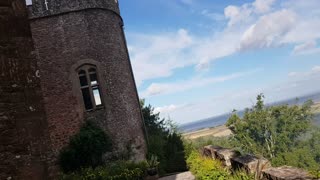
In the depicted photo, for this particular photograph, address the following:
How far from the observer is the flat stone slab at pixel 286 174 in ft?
16.6

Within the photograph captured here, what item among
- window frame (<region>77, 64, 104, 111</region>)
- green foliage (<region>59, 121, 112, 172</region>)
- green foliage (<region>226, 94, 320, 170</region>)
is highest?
window frame (<region>77, 64, 104, 111</region>)

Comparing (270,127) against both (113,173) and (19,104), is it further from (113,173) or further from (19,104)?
(19,104)

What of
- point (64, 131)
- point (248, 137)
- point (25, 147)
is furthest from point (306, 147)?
point (25, 147)

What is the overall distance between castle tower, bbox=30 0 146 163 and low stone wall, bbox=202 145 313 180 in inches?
198

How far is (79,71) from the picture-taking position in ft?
49.7

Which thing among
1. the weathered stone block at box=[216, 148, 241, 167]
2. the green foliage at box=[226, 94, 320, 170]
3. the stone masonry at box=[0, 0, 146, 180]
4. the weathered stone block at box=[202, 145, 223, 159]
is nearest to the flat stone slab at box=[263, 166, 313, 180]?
the weathered stone block at box=[216, 148, 241, 167]

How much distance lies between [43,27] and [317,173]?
1313cm

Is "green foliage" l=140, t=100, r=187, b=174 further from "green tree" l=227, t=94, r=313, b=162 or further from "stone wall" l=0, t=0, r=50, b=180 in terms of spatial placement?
"green tree" l=227, t=94, r=313, b=162

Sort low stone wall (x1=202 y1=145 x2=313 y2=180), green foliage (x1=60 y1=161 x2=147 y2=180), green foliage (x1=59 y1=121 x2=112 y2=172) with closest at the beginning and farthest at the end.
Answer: low stone wall (x1=202 y1=145 x2=313 y2=180), green foliage (x1=60 y1=161 x2=147 y2=180), green foliage (x1=59 y1=121 x2=112 y2=172)

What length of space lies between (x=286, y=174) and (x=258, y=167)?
75.2 inches

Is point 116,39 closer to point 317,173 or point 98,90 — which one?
point 98,90

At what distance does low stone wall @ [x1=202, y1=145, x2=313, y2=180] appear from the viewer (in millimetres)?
5246

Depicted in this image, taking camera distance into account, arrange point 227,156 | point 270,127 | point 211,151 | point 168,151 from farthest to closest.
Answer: point 270,127 < point 168,151 < point 211,151 < point 227,156

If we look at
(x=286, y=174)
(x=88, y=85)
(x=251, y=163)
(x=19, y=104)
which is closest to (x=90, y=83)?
(x=88, y=85)
